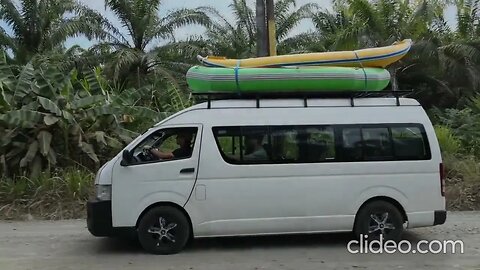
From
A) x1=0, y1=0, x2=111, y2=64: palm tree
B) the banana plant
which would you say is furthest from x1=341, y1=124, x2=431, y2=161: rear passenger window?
x1=0, y1=0, x2=111, y2=64: palm tree

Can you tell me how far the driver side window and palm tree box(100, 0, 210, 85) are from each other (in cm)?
1394

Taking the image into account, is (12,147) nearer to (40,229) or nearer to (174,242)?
(40,229)

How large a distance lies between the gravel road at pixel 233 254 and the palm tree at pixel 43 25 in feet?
46.0

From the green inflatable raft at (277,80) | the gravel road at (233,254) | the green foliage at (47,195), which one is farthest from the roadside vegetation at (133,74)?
the green inflatable raft at (277,80)

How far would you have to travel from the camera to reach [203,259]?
807cm

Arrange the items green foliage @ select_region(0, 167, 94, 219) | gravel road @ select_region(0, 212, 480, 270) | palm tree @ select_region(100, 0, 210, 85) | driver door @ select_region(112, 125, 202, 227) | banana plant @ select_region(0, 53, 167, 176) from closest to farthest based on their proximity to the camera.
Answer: gravel road @ select_region(0, 212, 480, 270)
driver door @ select_region(112, 125, 202, 227)
green foliage @ select_region(0, 167, 94, 219)
banana plant @ select_region(0, 53, 167, 176)
palm tree @ select_region(100, 0, 210, 85)

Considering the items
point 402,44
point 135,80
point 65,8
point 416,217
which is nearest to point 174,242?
point 416,217

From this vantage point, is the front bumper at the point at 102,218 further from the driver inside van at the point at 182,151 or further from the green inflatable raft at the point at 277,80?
the green inflatable raft at the point at 277,80

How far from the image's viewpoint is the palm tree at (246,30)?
25.7 metres

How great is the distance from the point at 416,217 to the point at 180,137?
3.56m

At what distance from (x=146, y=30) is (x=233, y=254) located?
1641 cm

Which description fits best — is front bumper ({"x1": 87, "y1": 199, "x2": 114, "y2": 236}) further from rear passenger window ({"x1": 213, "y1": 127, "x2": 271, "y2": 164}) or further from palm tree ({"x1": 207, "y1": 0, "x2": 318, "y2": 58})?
palm tree ({"x1": 207, "y1": 0, "x2": 318, "y2": 58})

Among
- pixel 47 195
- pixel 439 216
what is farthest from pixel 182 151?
pixel 47 195

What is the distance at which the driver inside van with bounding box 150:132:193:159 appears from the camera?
27.3ft
